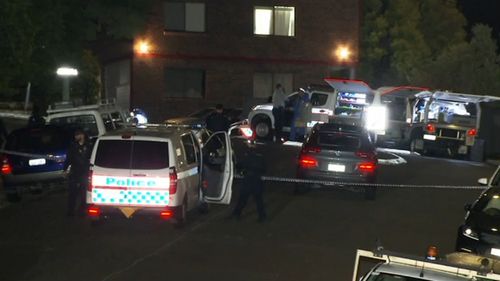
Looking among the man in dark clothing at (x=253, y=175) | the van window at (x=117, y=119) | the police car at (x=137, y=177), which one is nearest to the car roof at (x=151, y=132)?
the police car at (x=137, y=177)

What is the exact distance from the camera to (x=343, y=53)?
130 feet

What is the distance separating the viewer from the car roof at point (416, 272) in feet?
22.7

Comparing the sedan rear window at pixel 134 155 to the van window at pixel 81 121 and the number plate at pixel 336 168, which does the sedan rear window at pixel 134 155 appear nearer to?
the number plate at pixel 336 168

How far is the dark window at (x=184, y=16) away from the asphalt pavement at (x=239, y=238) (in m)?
20.0

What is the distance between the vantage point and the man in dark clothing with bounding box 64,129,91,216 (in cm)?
1594

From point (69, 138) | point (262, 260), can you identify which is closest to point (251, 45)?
point (69, 138)

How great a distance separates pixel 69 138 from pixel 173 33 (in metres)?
21.2

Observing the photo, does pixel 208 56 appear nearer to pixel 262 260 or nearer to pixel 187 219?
pixel 187 219

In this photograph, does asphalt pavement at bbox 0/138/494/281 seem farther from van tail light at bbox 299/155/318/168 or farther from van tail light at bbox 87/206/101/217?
A: van tail light at bbox 299/155/318/168

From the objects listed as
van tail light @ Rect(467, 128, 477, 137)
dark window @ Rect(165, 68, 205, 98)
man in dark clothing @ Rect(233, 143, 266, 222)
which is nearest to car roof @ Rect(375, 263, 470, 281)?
man in dark clothing @ Rect(233, 143, 266, 222)

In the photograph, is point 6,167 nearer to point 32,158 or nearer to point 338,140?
point 32,158

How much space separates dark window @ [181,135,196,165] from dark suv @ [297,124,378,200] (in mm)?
3601

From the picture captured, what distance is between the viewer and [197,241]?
1376cm

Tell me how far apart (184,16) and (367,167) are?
22.5m
